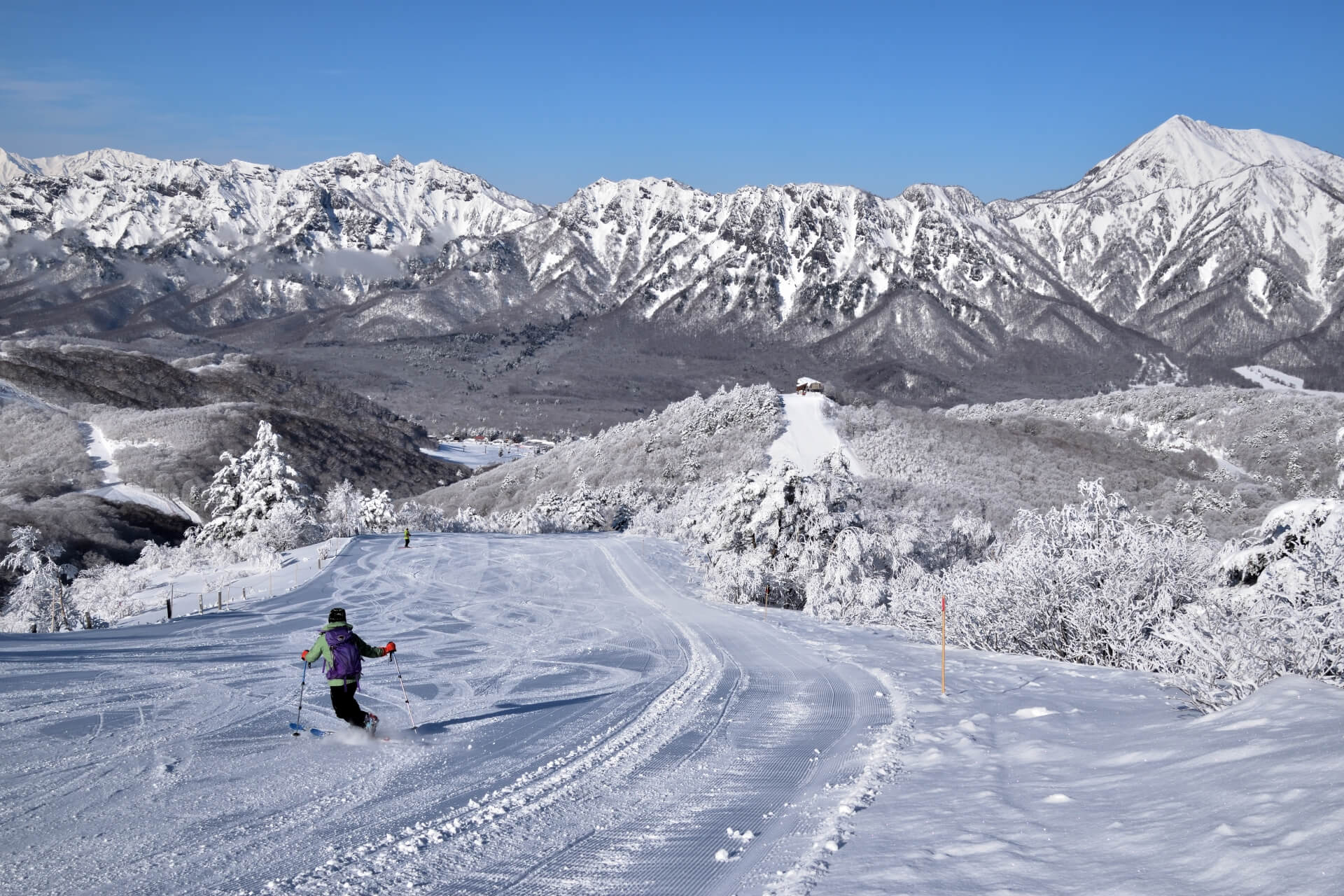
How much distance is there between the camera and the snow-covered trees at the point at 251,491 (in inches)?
1722

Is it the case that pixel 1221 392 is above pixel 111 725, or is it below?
above

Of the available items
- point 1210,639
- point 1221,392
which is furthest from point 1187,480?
point 1210,639

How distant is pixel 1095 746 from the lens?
748 cm

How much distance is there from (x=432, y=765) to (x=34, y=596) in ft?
105

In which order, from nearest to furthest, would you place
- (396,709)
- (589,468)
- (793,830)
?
(793,830) < (396,709) < (589,468)

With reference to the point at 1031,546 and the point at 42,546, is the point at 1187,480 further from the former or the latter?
the point at 42,546

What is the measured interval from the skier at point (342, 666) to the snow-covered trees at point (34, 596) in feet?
59.2

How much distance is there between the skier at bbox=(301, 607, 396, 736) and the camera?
877 centimetres

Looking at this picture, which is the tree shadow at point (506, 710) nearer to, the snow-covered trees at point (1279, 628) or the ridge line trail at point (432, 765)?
the ridge line trail at point (432, 765)

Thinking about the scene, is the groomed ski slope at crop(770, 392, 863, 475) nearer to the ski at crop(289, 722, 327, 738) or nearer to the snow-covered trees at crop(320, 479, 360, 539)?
the snow-covered trees at crop(320, 479, 360, 539)

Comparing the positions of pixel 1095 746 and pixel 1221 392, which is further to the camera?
pixel 1221 392

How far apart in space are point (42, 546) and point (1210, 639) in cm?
5920

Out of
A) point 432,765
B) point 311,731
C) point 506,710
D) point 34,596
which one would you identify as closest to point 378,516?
point 34,596

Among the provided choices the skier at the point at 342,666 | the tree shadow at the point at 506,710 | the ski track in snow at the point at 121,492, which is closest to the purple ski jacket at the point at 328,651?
the skier at the point at 342,666
